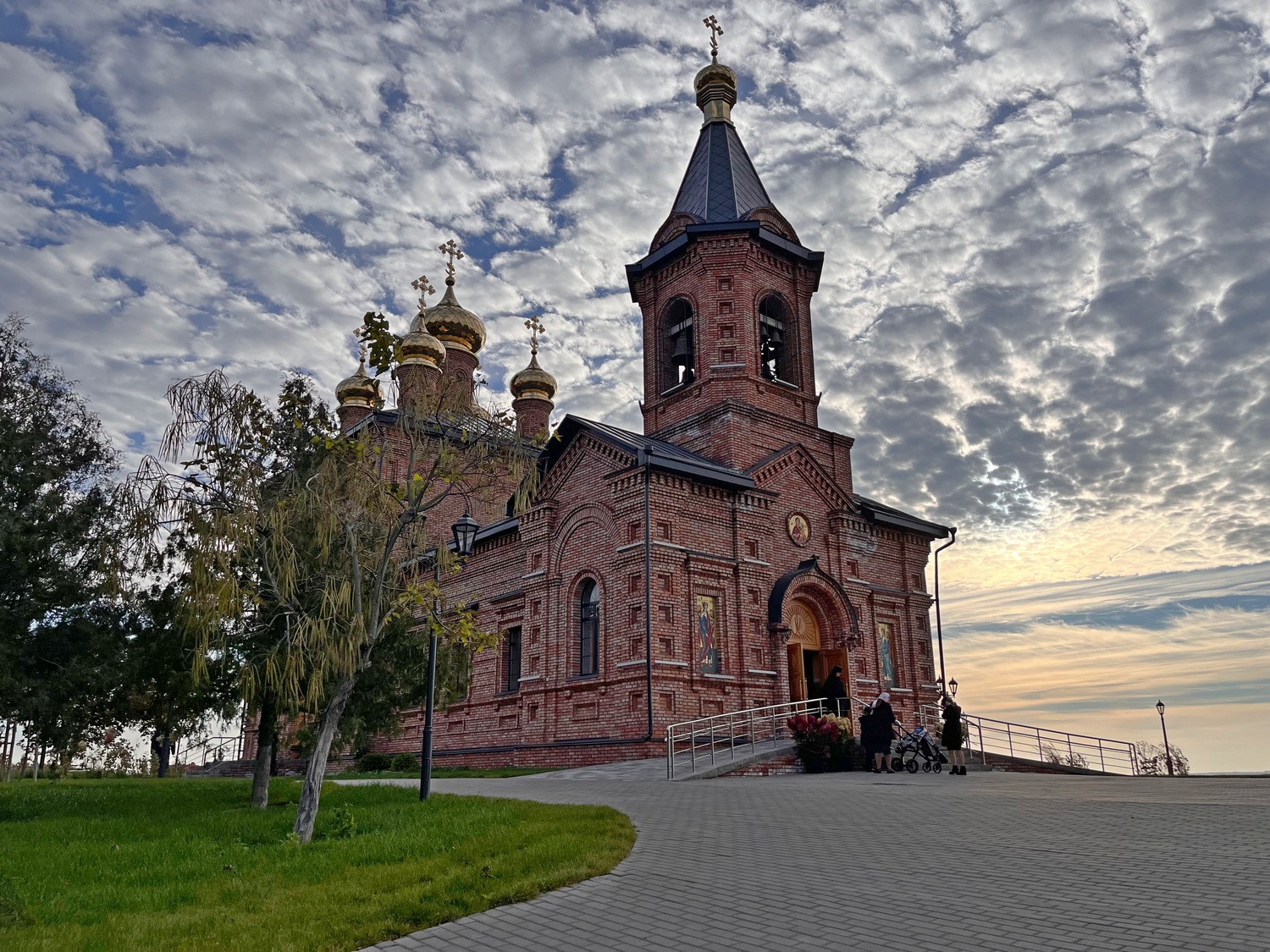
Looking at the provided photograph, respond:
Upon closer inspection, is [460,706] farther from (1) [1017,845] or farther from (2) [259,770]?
(1) [1017,845]

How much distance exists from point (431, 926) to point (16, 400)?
34.6ft

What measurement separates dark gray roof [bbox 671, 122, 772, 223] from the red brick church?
0.08 m

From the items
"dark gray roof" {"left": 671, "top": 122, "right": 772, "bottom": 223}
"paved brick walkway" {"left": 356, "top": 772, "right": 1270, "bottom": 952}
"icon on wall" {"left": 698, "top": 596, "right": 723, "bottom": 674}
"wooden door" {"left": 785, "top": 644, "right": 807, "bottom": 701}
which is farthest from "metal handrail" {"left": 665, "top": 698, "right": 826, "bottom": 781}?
"dark gray roof" {"left": 671, "top": 122, "right": 772, "bottom": 223}

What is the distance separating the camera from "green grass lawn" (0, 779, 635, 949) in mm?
5941

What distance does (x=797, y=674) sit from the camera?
2150cm

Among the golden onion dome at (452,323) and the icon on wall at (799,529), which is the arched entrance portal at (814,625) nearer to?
the icon on wall at (799,529)

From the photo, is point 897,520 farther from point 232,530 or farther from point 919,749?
point 232,530

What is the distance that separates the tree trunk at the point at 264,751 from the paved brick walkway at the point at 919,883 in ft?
19.1

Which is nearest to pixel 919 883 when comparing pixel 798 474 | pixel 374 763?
pixel 798 474

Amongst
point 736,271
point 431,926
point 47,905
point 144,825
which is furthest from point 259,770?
point 736,271

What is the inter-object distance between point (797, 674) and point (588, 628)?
481cm

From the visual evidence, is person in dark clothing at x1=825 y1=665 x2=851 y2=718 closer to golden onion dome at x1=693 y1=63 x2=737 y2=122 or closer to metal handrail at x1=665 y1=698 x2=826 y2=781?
metal handrail at x1=665 y1=698 x2=826 y2=781

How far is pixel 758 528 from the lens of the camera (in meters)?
21.7

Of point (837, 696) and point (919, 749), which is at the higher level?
point (837, 696)
